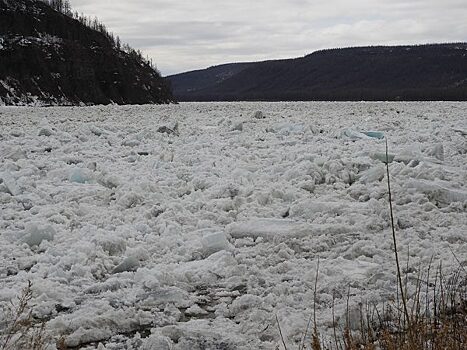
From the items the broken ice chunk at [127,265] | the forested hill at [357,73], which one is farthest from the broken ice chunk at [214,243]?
the forested hill at [357,73]

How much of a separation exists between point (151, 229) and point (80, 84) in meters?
50.6

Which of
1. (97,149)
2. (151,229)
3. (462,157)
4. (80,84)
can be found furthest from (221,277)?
(80,84)

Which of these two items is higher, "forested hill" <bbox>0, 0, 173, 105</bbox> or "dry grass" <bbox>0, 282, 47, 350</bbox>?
"forested hill" <bbox>0, 0, 173, 105</bbox>

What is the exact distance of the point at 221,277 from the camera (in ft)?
13.2

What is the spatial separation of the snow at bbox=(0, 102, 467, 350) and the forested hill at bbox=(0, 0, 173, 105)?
39066mm

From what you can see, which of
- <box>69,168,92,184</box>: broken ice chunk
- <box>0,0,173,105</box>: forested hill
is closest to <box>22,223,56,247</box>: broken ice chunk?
<box>69,168,92,184</box>: broken ice chunk

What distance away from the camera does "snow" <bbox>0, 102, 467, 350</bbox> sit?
11.0ft

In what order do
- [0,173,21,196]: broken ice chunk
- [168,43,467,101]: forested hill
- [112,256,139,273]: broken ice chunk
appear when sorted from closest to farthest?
1. [112,256,139,273]: broken ice chunk
2. [0,173,21,196]: broken ice chunk
3. [168,43,467,101]: forested hill

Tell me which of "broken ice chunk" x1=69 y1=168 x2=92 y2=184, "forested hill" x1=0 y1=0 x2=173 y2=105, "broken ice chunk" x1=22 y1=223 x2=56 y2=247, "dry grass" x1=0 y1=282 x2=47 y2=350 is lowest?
"dry grass" x1=0 y1=282 x2=47 y2=350

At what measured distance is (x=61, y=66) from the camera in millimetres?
52531

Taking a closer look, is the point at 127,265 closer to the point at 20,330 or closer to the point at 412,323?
the point at 20,330

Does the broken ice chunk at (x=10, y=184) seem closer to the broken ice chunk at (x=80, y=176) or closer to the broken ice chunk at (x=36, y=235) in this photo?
the broken ice chunk at (x=80, y=176)

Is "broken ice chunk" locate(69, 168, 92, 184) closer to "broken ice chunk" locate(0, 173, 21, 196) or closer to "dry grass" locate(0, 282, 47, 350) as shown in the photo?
"broken ice chunk" locate(0, 173, 21, 196)

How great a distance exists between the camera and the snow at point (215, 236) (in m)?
3.37
